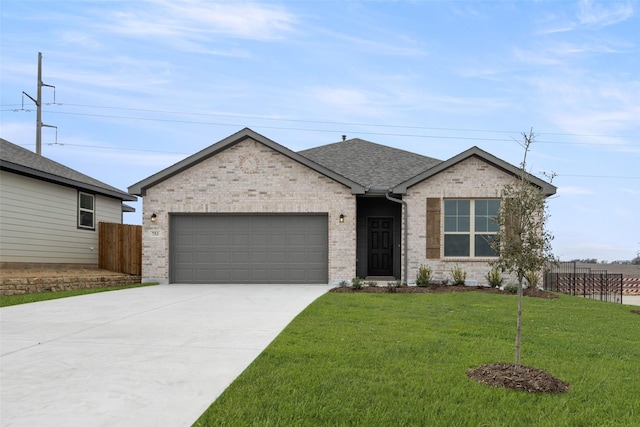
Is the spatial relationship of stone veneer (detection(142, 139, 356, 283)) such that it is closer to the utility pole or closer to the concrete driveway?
the concrete driveway

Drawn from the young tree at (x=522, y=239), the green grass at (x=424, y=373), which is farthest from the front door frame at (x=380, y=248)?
the young tree at (x=522, y=239)

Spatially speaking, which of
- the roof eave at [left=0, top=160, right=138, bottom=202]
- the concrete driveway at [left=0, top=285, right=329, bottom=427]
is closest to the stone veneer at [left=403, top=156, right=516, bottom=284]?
the concrete driveway at [left=0, top=285, right=329, bottom=427]

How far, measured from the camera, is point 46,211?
16.7 meters

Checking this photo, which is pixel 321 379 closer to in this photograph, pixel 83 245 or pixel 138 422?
pixel 138 422

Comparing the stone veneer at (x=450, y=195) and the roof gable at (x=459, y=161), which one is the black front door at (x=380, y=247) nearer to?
the stone veneer at (x=450, y=195)

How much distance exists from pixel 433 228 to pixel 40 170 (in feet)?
44.5

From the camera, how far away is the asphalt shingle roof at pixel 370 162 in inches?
687

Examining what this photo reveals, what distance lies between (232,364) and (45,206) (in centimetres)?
1450

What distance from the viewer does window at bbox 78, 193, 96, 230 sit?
18.6m

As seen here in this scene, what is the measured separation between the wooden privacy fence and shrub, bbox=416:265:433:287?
10.4 m

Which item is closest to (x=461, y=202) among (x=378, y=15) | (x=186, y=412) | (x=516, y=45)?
(x=516, y=45)

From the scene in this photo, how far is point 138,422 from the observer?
3662 millimetres

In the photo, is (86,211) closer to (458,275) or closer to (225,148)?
(225,148)

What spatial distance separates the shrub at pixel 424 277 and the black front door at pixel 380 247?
2244 millimetres
